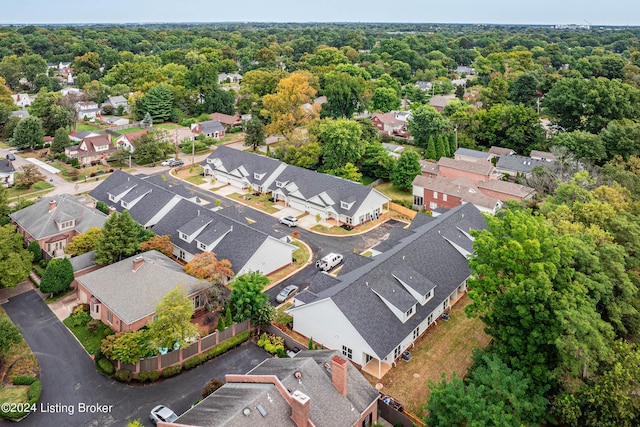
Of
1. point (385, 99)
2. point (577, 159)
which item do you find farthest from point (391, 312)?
point (385, 99)

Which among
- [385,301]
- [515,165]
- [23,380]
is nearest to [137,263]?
[23,380]

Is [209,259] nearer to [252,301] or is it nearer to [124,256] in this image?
[252,301]

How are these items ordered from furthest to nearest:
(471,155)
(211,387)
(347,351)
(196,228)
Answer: (471,155), (196,228), (347,351), (211,387)

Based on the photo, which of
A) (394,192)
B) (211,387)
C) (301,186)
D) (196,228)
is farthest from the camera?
(394,192)

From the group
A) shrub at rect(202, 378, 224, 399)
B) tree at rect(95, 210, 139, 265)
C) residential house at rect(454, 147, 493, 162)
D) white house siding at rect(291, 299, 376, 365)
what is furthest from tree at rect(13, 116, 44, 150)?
residential house at rect(454, 147, 493, 162)

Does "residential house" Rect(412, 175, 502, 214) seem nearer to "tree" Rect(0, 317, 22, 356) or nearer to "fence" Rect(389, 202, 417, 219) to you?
"fence" Rect(389, 202, 417, 219)

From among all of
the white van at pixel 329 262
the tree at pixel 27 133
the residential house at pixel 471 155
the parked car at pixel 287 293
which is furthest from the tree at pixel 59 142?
the residential house at pixel 471 155

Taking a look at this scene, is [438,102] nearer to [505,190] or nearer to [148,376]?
[505,190]
